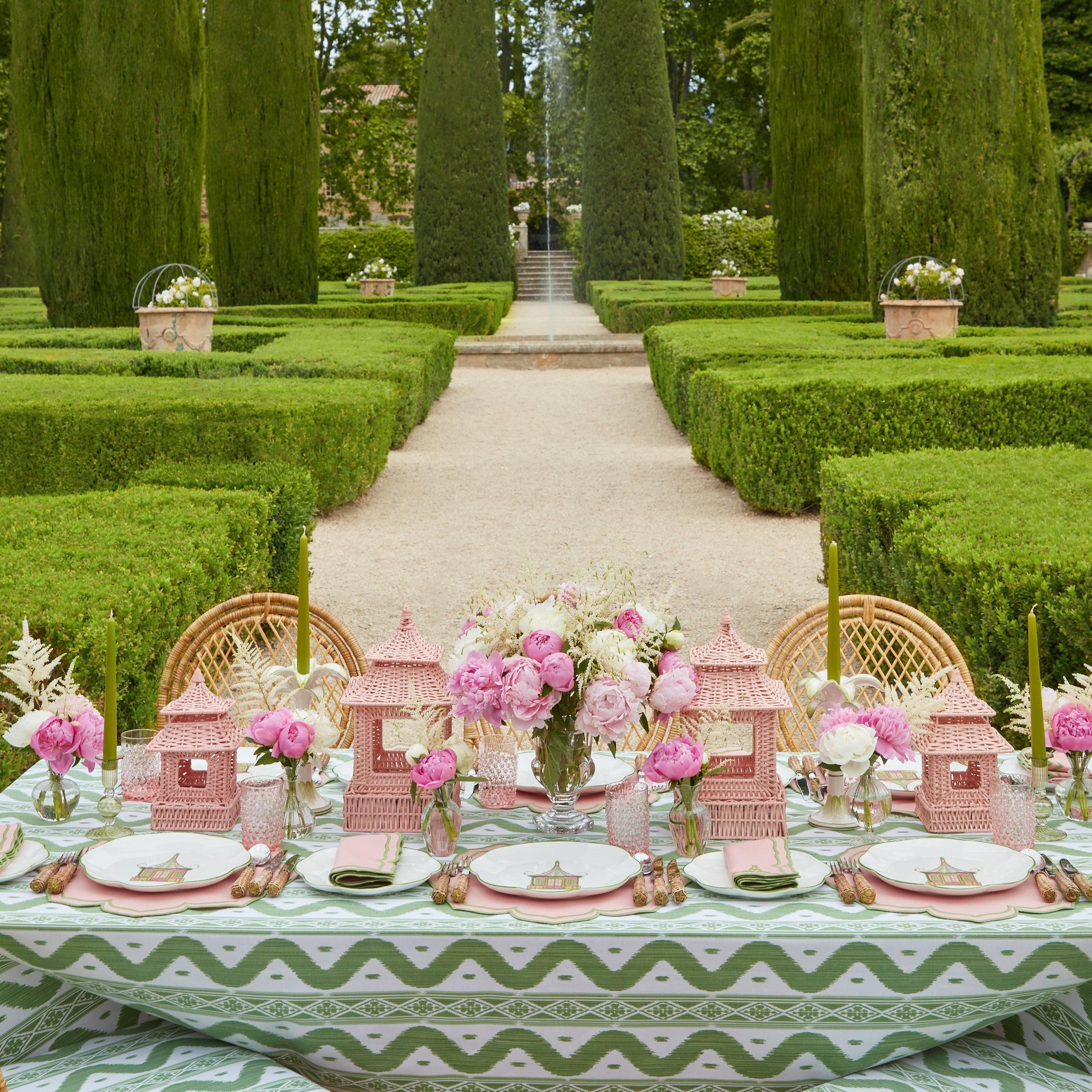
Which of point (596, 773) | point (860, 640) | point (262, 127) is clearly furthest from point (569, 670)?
point (262, 127)

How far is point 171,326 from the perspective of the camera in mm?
10516

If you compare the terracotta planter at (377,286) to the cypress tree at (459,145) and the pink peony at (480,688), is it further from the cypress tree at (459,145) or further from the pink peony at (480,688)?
the pink peony at (480,688)

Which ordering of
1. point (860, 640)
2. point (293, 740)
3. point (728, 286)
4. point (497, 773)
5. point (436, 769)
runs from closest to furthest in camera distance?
point (436, 769) < point (293, 740) < point (497, 773) < point (860, 640) < point (728, 286)

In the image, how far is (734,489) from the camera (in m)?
8.17

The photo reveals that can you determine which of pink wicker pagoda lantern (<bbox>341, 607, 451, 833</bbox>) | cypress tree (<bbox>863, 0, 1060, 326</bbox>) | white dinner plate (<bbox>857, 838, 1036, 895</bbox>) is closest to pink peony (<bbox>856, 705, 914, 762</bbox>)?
white dinner plate (<bbox>857, 838, 1036, 895</bbox>)

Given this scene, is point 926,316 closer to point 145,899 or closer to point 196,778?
point 196,778

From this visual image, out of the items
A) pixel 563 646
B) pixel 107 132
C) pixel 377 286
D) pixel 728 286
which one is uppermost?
pixel 107 132

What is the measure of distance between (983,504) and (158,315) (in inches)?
307

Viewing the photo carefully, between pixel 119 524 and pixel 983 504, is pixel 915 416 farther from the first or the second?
pixel 119 524

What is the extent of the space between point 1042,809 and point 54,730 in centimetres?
164

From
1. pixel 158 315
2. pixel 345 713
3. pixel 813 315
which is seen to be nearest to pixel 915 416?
pixel 345 713

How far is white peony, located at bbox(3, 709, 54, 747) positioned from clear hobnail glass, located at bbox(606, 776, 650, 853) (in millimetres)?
965

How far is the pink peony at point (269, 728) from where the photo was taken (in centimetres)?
208

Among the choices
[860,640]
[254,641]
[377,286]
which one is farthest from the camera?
[377,286]
